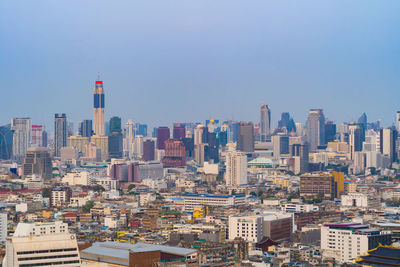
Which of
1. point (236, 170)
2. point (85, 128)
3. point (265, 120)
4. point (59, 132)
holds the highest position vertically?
point (265, 120)

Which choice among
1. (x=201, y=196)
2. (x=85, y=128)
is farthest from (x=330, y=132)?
(x=201, y=196)

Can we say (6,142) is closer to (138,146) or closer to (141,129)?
(138,146)

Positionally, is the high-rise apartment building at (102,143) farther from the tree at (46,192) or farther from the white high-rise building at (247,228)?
the white high-rise building at (247,228)

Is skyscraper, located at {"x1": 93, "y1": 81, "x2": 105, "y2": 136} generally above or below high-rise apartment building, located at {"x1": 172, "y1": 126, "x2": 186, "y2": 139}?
above

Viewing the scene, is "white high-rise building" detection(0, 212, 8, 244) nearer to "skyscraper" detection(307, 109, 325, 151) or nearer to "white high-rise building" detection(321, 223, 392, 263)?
"white high-rise building" detection(321, 223, 392, 263)

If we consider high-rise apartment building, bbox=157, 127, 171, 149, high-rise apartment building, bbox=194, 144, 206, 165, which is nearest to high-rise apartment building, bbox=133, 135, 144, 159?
high-rise apartment building, bbox=157, 127, 171, 149

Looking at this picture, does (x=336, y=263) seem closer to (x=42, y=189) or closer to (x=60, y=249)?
(x=60, y=249)
